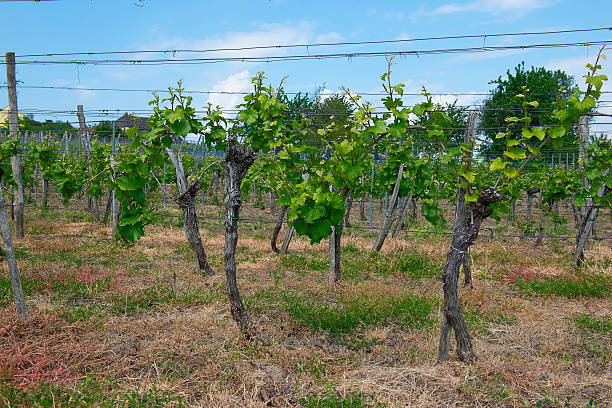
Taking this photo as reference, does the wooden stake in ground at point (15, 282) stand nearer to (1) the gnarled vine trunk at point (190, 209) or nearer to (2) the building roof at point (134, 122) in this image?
(2) the building roof at point (134, 122)

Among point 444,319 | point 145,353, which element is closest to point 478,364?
point 444,319

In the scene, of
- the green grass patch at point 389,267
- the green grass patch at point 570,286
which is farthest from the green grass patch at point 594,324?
the green grass patch at point 389,267

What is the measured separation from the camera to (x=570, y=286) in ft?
22.9

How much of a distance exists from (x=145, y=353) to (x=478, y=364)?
3221 millimetres

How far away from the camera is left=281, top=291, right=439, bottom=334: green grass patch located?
206 inches

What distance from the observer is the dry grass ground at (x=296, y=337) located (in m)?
3.73

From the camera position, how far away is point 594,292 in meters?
6.80

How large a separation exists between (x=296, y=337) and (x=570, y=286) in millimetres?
4699

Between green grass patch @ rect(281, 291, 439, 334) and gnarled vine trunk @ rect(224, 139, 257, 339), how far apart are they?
784mm

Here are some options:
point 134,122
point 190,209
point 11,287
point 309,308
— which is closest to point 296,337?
point 309,308

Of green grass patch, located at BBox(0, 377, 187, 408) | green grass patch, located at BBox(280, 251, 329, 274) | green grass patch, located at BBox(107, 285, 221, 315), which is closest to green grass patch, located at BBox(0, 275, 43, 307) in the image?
green grass patch, located at BBox(107, 285, 221, 315)

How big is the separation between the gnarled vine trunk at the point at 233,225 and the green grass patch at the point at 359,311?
78 cm

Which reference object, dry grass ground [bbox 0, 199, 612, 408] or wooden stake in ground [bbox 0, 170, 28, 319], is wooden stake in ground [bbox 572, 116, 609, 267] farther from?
wooden stake in ground [bbox 0, 170, 28, 319]

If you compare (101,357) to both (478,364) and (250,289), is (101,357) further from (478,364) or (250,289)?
(478,364)
